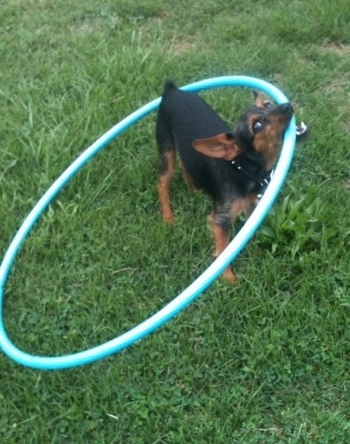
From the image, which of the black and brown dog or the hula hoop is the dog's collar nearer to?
the black and brown dog

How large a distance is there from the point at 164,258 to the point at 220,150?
2.87 feet

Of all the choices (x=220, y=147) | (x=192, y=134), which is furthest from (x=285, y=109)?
(x=192, y=134)

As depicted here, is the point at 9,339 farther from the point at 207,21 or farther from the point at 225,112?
the point at 207,21

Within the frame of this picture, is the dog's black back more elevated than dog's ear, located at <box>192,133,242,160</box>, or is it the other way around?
dog's ear, located at <box>192,133,242,160</box>

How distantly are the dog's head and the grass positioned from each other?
1.90ft

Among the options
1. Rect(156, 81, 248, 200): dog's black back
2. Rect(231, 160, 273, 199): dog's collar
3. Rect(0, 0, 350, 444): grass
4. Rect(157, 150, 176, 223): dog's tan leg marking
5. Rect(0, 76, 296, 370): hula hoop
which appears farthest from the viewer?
Rect(157, 150, 176, 223): dog's tan leg marking

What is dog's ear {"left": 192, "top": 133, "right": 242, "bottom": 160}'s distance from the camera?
379 cm

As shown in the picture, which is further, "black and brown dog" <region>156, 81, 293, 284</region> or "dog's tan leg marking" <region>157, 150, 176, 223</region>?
"dog's tan leg marking" <region>157, 150, 176, 223</region>

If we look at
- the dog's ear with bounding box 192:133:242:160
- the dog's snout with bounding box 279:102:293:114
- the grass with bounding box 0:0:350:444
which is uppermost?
the dog's snout with bounding box 279:102:293:114

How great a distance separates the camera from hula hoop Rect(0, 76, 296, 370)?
10.9 feet

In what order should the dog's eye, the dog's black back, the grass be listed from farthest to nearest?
1. the dog's black back
2. the dog's eye
3. the grass

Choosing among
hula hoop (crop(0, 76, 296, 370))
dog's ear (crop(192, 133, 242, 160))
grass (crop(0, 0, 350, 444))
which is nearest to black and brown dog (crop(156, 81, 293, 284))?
dog's ear (crop(192, 133, 242, 160))

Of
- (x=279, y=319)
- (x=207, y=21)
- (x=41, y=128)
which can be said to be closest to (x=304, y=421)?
(x=279, y=319)

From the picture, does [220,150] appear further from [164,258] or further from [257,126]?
[164,258]
